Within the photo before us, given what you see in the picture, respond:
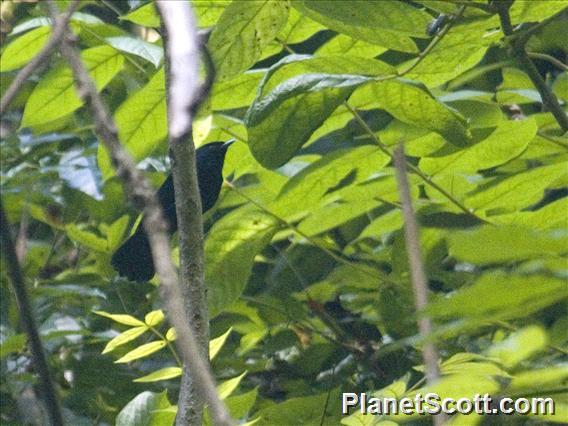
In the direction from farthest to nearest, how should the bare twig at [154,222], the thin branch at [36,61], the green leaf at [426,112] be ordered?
the green leaf at [426,112]
the thin branch at [36,61]
the bare twig at [154,222]

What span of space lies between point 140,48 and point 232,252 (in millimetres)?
323

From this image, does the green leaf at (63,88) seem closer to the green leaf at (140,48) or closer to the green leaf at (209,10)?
the green leaf at (140,48)

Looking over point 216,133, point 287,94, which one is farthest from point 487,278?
point 216,133

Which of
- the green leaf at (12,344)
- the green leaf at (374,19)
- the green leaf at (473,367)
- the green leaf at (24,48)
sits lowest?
the green leaf at (12,344)

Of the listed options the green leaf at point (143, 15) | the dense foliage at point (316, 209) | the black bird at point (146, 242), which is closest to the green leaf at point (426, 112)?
the dense foliage at point (316, 209)

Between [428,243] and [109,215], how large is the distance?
2.54 feet

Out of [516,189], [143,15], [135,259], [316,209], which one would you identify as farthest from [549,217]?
[135,259]

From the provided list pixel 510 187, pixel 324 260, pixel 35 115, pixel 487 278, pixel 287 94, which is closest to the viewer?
pixel 487 278

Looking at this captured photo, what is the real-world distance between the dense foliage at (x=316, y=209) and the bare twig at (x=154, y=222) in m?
0.11

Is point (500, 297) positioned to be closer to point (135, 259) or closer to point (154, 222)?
point (154, 222)

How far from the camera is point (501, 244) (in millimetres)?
492

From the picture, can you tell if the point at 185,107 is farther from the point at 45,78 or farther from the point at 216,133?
the point at 45,78

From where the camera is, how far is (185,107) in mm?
549

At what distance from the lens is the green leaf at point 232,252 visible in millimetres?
1373
